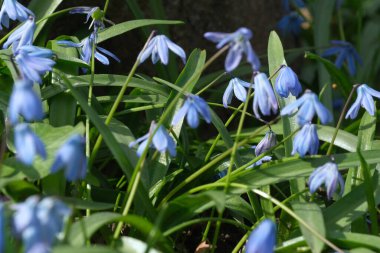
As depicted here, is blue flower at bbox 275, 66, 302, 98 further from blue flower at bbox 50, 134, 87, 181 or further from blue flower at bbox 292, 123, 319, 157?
blue flower at bbox 50, 134, 87, 181

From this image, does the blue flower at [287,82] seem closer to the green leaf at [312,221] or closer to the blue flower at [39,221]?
the green leaf at [312,221]

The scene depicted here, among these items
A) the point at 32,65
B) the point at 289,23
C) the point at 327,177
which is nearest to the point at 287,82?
the point at 327,177

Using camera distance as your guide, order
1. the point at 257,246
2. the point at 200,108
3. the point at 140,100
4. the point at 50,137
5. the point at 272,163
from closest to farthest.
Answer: the point at 257,246, the point at 200,108, the point at 50,137, the point at 272,163, the point at 140,100

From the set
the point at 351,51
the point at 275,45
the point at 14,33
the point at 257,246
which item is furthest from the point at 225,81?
the point at 257,246

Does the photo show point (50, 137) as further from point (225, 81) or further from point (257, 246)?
point (225, 81)

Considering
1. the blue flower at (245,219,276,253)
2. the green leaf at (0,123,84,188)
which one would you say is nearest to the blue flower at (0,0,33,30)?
the green leaf at (0,123,84,188)
